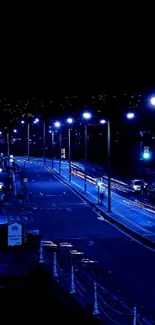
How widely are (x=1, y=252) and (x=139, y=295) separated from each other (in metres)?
9.88

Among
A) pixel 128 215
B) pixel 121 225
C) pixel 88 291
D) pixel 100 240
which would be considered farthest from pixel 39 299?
pixel 128 215

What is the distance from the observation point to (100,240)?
40781mm

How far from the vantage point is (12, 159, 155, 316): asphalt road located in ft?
86.5

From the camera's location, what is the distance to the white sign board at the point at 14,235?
3300cm

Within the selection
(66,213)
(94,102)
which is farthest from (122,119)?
(66,213)

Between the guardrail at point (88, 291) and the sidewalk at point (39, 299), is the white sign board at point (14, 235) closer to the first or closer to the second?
the guardrail at point (88, 291)

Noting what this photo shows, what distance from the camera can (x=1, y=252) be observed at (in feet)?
106

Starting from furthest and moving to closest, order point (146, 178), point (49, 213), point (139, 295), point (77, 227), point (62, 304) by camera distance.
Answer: point (146, 178)
point (49, 213)
point (77, 227)
point (139, 295)
point (62, 304)

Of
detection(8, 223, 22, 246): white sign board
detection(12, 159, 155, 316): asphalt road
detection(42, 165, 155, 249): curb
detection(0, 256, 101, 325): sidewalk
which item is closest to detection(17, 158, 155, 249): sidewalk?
detection(42, 165, 155, 249): curb

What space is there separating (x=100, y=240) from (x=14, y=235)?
9.16 meters

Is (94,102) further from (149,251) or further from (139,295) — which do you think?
(139,295)

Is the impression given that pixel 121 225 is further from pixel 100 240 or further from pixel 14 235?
pixel 14 235

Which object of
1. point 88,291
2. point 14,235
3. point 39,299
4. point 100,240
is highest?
point 14,235

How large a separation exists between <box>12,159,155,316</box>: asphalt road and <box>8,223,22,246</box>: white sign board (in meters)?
4.11
